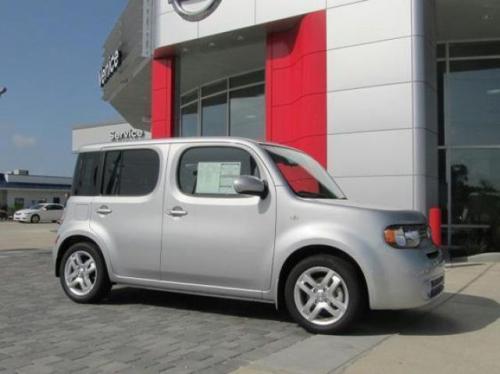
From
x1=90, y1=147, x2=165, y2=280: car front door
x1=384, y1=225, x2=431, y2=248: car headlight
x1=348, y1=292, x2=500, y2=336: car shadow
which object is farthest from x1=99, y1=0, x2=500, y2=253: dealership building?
x1=90, y1=147, x2=165, y2=280: car front door

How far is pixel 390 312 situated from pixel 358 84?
6.94 meters

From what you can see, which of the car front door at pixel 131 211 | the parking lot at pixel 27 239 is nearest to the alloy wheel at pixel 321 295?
the car front door at pixel 131 211

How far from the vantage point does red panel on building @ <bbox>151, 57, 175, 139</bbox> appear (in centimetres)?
1788

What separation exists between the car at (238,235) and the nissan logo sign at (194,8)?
910cm

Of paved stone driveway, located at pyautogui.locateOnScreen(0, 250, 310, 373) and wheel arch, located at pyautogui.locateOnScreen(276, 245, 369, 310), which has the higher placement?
wheel arch, located at pyautogui.locateOnScreen(276, 245, 369, 310)

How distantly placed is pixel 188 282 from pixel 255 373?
81.5 inches

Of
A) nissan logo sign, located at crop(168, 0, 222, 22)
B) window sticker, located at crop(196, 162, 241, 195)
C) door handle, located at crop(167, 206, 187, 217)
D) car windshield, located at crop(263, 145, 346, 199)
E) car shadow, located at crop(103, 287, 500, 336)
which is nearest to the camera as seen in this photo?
car shadow, located at crop(103, 287, 500, 336)

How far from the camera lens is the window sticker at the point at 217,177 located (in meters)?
6.08

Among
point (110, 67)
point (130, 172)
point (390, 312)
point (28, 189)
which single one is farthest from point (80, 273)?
point (28, 189)

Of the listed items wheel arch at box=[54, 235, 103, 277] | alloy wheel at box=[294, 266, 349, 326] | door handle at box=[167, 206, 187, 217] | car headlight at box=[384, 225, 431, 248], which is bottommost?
alloy wheel at box=[294, 266, 349, 326]

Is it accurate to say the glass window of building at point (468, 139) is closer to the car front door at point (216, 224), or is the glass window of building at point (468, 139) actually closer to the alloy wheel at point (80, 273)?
the car front door at point (216, 224)

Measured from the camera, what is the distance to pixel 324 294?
5.43 meters

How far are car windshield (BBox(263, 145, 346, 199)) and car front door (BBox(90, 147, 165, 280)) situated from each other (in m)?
1.31

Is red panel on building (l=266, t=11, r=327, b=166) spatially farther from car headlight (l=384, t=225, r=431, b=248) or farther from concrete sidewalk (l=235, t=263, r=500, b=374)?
car headlight (l=384, t=225, r=431, b=248)
